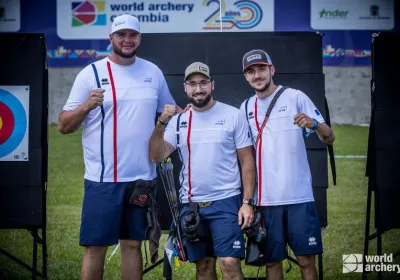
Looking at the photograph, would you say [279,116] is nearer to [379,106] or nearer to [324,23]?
[379,106]

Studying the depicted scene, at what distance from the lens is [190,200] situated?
4.96 metres

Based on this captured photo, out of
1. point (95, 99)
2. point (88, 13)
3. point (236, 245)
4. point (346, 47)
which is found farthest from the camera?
point (346, 47)

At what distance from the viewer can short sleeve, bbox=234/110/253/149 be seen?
491 cm

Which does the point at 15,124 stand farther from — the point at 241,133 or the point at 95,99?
the point at 241,133

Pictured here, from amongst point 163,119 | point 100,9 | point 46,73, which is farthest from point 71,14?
point 163,119

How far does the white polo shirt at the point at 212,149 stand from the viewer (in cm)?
487

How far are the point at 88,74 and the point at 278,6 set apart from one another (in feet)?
8.80

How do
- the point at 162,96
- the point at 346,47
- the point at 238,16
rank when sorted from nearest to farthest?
the point at 162,96, the point at 238,16, the point at 346,47

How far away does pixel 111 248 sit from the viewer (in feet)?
25.0

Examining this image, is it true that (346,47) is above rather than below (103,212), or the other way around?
above

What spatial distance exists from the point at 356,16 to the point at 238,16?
1047 millimetres

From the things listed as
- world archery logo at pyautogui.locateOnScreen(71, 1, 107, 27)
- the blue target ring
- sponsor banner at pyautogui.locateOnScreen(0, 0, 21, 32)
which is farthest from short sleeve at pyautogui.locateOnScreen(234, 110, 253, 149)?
world archery logo at pyautogui.locateOnScreen(71, 1, 107, 27)

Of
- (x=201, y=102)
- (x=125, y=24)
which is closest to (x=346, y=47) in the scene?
(x=201, y=102)

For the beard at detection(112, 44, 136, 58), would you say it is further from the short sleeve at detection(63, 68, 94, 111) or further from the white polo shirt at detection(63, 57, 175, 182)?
the short sleeve at detection(63, 68, 94, 111)
